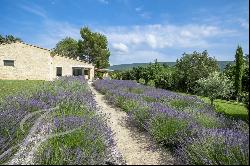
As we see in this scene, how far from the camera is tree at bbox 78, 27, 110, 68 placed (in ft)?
173

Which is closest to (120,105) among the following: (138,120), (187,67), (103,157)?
(138,120)

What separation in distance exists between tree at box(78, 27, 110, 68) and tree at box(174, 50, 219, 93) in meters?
26.4

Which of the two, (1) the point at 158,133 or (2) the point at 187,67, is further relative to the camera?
(2) the point at 187,67

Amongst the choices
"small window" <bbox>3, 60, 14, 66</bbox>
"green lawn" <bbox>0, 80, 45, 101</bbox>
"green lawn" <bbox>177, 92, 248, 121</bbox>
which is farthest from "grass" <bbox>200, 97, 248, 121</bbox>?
"small window" <bbox>3, 60, 14, 66</bbox>

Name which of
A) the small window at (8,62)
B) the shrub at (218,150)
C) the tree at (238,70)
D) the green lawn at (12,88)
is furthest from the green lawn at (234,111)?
the small window at (8,62)

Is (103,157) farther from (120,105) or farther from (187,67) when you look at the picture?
(187,67)

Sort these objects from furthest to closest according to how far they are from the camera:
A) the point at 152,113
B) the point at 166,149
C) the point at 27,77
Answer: the point at 27,77 → the point at 152,113 → the point at 166,149

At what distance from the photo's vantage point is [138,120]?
21.9 feet

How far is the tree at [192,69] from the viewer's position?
26031 mm

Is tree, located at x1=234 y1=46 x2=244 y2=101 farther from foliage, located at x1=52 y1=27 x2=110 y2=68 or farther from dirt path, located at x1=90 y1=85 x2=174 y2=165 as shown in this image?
foliage, located at x1=52 y1=27 x2=110 y2=68

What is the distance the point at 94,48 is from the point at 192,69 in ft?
93.2

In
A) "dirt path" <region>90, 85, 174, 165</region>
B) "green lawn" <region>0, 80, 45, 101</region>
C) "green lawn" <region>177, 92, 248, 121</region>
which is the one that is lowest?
"green lawn" <region>177, 92, 248, 121</region>

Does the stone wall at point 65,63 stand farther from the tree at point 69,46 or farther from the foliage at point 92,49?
the tree at point 69,46

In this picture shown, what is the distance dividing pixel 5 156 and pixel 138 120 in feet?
11.0
